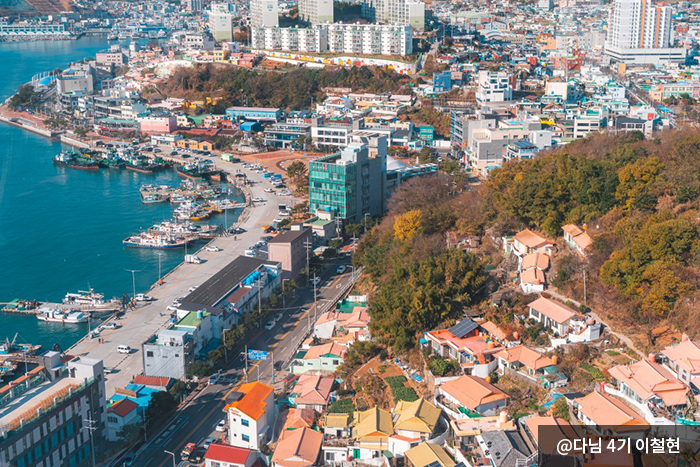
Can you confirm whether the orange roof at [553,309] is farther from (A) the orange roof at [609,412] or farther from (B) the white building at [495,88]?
(B) the white building at [495,88]

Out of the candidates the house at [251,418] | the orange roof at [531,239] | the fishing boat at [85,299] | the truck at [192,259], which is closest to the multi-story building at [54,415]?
the house at [251,418]

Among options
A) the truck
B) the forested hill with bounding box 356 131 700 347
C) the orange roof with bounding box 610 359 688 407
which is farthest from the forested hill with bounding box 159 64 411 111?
the orange roof with bounding box 610 359 688 407

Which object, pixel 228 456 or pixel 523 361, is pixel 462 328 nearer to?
pixel 523 361

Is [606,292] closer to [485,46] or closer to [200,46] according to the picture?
[485,46]

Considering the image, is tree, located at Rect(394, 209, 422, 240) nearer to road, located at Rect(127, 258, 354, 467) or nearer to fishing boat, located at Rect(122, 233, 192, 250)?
road, located at Rect(127, 258, 354, 467)

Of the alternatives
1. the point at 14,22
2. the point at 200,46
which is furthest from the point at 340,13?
the point at 14,22

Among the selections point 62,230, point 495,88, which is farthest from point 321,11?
point 62,230
